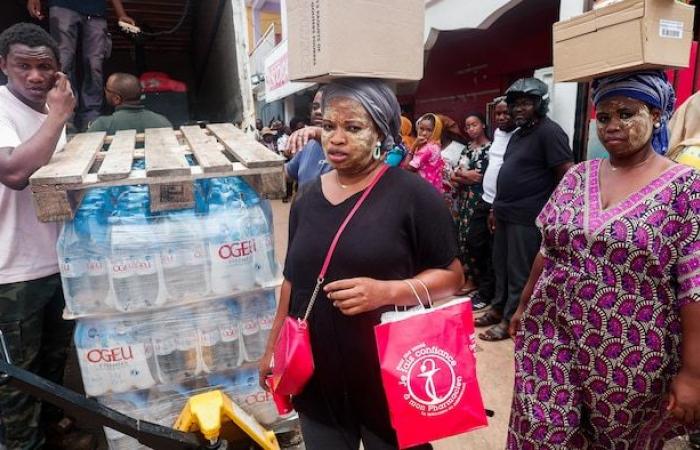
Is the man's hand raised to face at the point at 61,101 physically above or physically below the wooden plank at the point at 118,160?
above

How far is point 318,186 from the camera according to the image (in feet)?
5.12

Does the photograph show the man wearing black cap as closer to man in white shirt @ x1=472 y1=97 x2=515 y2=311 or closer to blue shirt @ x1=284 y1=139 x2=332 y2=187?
man in white shirt @ x1=472 y1=97 x2=515 y2=311

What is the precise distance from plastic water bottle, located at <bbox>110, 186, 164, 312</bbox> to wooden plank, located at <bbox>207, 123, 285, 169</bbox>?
1.63ft

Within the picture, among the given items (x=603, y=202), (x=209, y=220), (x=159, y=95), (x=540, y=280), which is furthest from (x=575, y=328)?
(x=159, y=95)

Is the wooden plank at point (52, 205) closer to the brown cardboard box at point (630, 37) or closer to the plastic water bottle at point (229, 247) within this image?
the plastic water bottle at point (229, 247)

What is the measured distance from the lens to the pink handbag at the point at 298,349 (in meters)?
1.39

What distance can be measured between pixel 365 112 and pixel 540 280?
3.40 feet

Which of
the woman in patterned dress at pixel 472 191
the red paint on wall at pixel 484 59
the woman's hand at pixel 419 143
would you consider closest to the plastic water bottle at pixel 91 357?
the woman in patterned dress at pixel 472 191

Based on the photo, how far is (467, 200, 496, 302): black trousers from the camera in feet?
14.4

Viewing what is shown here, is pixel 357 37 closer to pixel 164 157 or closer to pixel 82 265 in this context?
pixel 164 157

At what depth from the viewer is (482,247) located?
450 cm

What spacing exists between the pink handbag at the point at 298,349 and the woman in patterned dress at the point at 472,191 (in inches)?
123

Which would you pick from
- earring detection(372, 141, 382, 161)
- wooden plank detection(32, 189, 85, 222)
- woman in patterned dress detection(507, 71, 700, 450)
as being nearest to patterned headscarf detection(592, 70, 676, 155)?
woman in patterned dress detection(507, 71, 700, 450)

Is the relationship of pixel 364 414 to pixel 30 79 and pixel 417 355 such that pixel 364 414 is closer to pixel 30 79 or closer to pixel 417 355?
pixel 417 355
